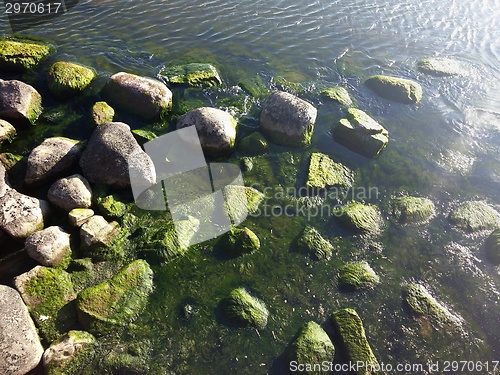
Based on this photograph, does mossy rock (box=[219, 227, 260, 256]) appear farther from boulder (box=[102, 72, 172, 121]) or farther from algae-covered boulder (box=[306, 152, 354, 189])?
boulder (box=[102, 72, 172, 121])

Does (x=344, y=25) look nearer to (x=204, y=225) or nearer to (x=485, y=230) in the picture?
(x=485, y=230)

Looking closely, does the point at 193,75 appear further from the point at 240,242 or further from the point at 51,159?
the point at 240,242

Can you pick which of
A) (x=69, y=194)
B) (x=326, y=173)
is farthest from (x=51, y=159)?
(x=326, y=173)

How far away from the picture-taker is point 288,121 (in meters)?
8.56

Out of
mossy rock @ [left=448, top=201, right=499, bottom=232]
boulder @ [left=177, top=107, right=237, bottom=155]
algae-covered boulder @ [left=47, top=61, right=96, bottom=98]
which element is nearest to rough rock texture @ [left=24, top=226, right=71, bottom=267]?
boulder @ [left=177, top=107, right=237, bottom=155]

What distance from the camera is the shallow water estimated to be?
5836 mm

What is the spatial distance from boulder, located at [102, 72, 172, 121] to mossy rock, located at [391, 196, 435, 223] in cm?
551

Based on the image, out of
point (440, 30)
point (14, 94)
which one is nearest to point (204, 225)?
point (14, 94)

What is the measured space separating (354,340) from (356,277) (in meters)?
1.13

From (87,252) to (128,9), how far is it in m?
9.32

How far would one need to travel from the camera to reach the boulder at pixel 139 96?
873cm

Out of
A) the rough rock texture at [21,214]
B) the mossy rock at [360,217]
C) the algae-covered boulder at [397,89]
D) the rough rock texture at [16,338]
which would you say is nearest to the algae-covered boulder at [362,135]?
the mossy rock at [360,217]

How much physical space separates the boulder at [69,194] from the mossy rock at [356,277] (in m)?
4.62

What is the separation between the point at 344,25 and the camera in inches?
520
